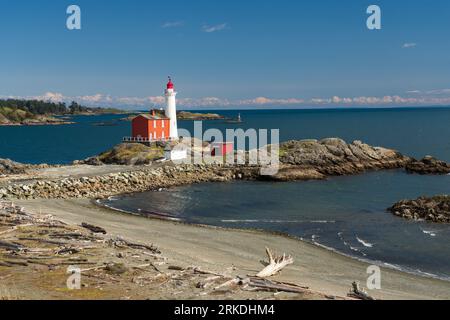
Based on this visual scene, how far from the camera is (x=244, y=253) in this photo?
25.4 m

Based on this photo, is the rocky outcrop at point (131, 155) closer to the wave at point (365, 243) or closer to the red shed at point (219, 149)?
the red shed at point (219, 149)

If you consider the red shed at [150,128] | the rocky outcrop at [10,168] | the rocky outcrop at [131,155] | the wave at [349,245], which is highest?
the red shed at [150,128]

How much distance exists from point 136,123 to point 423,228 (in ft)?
149

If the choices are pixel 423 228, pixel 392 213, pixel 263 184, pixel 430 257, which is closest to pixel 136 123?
pixel 263 184

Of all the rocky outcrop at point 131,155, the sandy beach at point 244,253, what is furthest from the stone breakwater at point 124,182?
the rocky outcrop at point 131,155

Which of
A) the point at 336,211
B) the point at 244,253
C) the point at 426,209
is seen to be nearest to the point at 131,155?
the point at 336,211

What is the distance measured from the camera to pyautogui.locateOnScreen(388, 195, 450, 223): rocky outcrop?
35184 mm

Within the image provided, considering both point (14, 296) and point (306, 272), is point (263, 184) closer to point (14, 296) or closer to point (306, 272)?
point (306, 272)

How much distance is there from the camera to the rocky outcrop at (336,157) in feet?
208

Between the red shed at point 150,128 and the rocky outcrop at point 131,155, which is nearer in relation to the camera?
the rocky outcrop at point 131,155

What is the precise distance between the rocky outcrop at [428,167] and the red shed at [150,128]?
114 feet

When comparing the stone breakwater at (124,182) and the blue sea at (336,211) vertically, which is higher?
the stone breakwater at (124,182)

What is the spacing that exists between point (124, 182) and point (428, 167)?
41.1m
